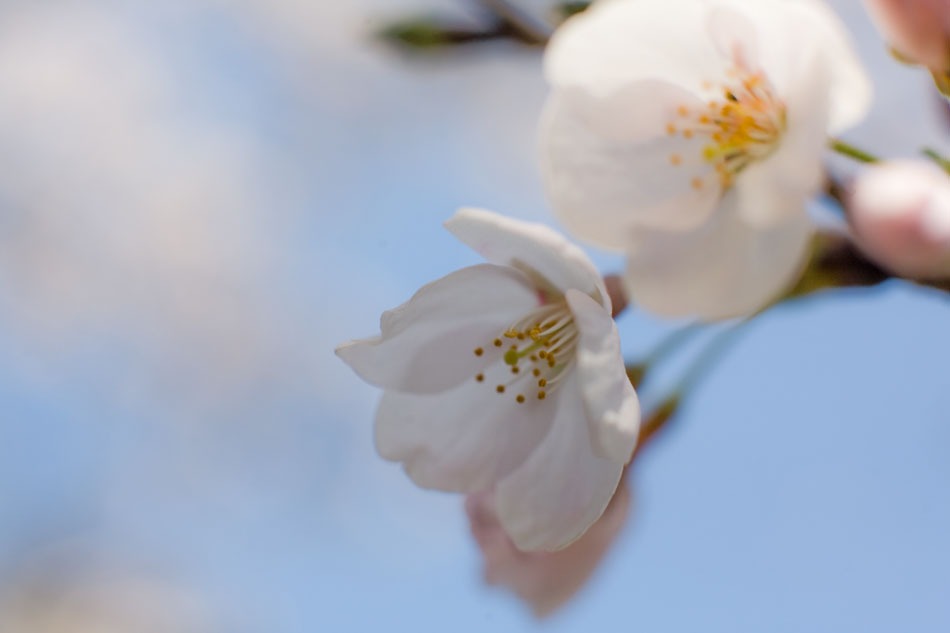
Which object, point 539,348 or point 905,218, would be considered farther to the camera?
point 539,348

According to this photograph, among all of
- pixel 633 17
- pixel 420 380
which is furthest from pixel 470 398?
pixel 633 17

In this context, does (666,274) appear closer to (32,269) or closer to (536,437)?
(536,437)

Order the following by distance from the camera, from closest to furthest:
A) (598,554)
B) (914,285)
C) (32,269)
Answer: (914,285) → (598,554) → (32,269)

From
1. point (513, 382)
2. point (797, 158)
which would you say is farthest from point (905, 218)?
point (513, 382)

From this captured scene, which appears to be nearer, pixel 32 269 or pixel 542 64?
pixel 542 64

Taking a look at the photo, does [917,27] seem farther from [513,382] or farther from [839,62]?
[513,382]

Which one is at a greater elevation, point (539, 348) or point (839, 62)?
point (839, 62)
